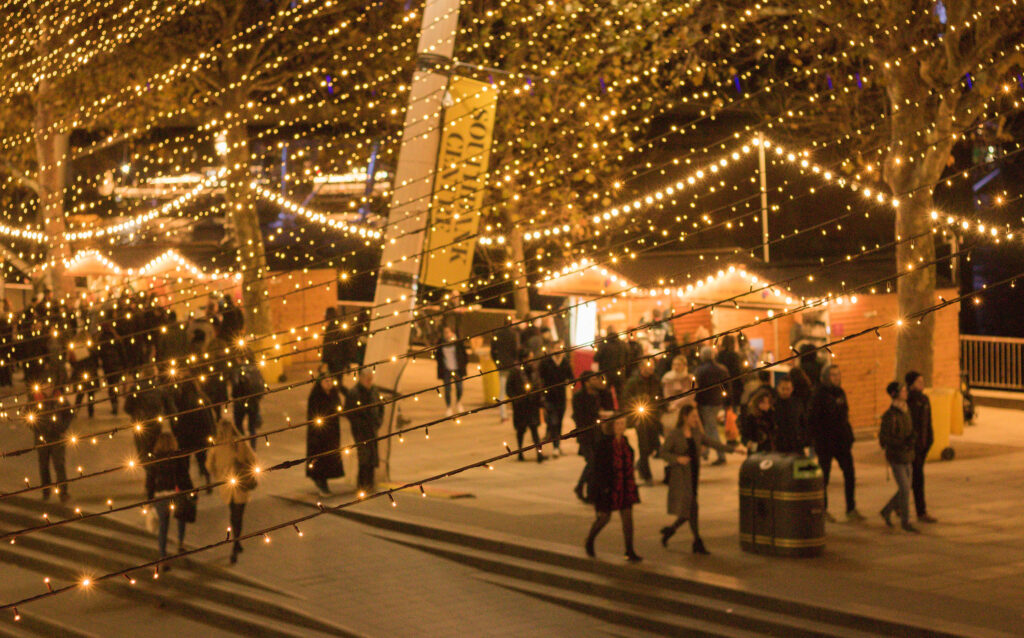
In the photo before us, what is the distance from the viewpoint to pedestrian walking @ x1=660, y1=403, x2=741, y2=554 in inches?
409

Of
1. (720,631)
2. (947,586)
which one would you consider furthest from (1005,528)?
(720,631)

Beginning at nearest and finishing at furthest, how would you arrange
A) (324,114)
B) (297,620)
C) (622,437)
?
(297,620) → (622,437) → (324,114)

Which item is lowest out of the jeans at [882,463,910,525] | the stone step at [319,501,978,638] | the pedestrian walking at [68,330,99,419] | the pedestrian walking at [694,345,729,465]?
the stone step at [319,501,978,638]

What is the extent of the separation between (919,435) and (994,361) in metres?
Answer: 9.63

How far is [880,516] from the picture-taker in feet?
38.6

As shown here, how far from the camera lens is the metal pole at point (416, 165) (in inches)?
449

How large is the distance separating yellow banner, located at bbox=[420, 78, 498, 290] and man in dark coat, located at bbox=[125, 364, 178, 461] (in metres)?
2.94

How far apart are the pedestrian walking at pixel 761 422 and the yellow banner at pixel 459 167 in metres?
3.09

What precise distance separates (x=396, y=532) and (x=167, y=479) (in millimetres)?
2294

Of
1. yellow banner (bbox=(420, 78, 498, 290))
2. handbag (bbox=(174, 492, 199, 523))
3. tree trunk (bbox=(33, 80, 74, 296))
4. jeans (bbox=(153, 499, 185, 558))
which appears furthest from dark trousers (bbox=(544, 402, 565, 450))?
tree trunk (bbox=(33, 80, 74, 296))

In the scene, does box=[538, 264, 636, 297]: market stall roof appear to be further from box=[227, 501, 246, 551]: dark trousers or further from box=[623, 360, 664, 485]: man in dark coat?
box=[227, 501, 246, 551]: dark trousers

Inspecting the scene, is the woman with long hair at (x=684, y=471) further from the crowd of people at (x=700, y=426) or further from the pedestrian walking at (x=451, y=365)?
the pedestrian walking at (x=451, y=365)

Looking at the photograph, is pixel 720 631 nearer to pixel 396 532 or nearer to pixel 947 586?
pixel 947 586

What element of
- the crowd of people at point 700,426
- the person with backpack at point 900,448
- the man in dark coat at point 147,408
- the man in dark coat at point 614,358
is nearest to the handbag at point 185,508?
the man in dark coat at point 147,408
